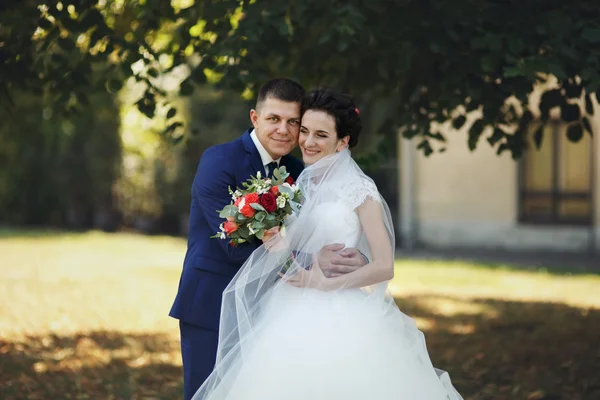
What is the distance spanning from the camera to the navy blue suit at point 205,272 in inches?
164

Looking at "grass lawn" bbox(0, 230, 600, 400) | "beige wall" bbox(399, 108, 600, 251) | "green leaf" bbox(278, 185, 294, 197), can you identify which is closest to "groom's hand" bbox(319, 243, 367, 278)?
"green leaf" bbox(278, 185, 294, 197)

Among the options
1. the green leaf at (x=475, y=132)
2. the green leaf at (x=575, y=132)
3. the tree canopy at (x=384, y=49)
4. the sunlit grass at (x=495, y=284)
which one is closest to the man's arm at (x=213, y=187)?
the tree canopy at (x=384, y=49)

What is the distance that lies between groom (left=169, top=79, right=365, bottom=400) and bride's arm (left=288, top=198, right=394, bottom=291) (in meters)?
0.38

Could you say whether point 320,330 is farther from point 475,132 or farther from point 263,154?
point 475,132

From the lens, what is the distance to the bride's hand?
396 centimetres

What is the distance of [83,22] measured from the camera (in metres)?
6.17

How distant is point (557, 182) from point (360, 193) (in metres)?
14.3

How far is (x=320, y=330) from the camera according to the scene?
12.7ft

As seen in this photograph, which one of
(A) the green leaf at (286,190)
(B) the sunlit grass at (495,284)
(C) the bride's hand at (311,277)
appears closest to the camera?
(A) the green leaf at (286,190)

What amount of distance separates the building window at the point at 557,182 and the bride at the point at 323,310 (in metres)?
13.6

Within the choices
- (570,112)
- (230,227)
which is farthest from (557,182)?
(230,227)

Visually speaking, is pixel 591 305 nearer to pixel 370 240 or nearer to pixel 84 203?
pixel 370 240

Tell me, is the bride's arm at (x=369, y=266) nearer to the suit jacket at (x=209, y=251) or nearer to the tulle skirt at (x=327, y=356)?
the tulle skirt at (x=327, y=356)

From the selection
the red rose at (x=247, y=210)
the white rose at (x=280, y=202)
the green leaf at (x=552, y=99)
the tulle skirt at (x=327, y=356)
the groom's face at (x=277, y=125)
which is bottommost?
the tulle skirt at (x=327, y=356)
